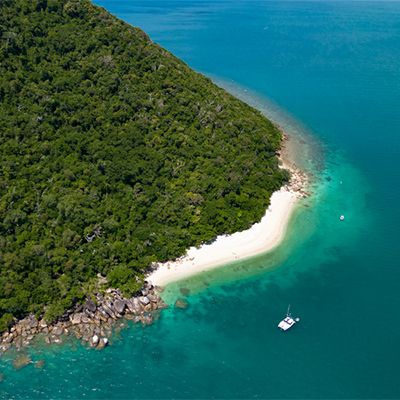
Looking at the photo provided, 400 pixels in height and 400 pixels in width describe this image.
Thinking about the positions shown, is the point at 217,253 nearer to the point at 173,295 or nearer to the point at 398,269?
the point at 173,295

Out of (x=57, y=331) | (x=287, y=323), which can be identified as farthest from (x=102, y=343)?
(x=287, y=323)

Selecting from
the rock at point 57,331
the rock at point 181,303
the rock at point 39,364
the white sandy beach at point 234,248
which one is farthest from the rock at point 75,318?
the rock at point 181,303

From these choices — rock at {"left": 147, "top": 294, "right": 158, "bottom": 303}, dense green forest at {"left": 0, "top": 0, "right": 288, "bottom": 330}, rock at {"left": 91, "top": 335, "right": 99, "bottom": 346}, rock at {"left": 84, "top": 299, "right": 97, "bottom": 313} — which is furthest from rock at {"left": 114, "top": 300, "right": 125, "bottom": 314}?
rock at {"left": 91, "top": 335, "right": 99, "bottom": 346}

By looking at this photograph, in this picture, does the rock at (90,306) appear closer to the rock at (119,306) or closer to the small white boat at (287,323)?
the rock at (119,306)

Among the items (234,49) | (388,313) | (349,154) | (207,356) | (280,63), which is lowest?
(207,356)

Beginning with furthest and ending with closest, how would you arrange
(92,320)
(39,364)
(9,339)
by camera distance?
(92,320)
(9,339)
(39,364)

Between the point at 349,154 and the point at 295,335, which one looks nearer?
the point at 295,335

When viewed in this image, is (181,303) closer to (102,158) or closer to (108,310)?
(108,310)

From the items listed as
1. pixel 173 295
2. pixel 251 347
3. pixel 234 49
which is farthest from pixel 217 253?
pixel 234 49
